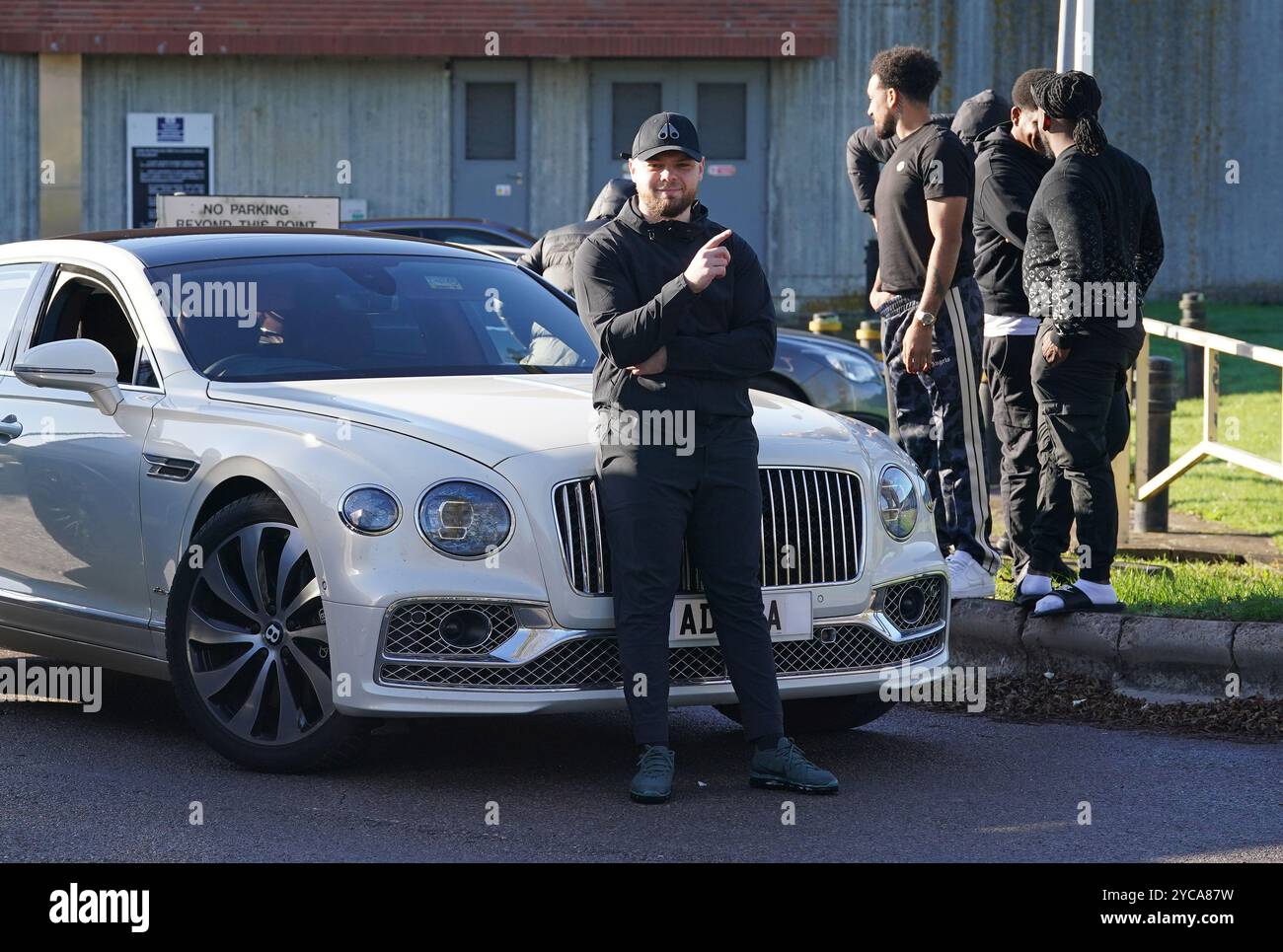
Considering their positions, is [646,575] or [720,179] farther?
[720,179]

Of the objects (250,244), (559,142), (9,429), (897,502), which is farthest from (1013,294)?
(559,142)

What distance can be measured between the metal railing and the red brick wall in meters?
17.3

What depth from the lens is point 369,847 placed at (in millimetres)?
5035

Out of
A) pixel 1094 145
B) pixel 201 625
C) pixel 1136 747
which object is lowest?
pixel 1136 747

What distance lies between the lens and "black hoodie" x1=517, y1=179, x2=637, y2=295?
901 centimetres

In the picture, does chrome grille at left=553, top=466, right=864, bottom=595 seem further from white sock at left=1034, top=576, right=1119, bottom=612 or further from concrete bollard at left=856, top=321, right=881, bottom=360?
concrete bollard at left=856, top=321, right=881, bottom=360

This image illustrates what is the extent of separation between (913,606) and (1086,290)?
164 cm

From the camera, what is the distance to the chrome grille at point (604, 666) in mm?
5488

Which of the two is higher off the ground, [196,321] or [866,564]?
[196,321]

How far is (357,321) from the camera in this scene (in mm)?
6723
